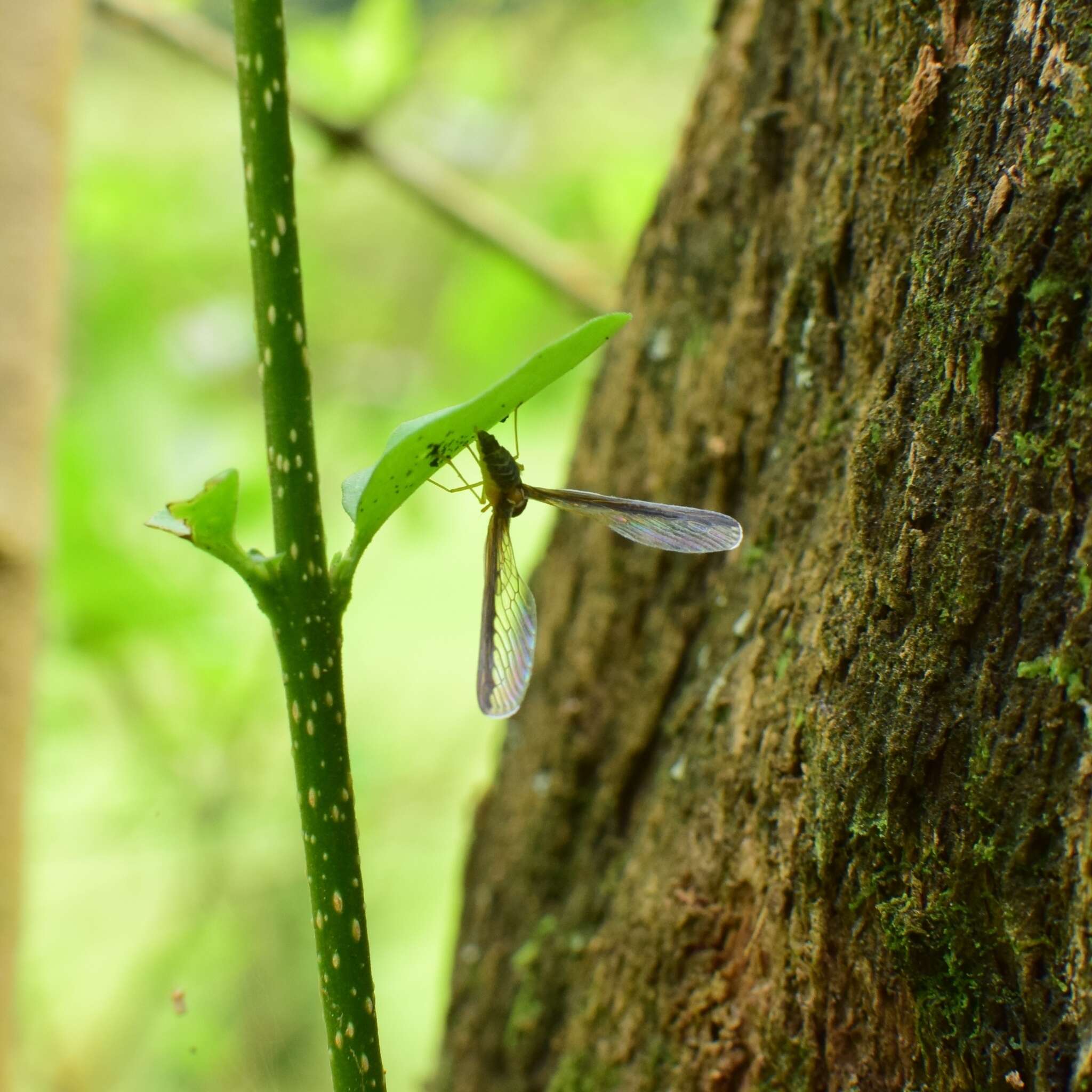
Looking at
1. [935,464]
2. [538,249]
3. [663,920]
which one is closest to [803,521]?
[935,464]

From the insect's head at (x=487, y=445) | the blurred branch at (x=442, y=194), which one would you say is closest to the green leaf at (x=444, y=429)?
the insect's head at (x=487, y=445)

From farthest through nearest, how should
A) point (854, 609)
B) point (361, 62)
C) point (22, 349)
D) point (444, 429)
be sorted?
1. point (361, 62)
2. point (22, 349)
3. point (854, 609)
4. point (444, 429)

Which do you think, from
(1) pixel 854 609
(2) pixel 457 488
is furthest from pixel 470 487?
(1) pixel 854 609

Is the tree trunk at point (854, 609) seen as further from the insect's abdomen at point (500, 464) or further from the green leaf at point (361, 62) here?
the green leaf at point (361, 62)

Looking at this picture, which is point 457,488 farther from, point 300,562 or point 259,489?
point 259,489

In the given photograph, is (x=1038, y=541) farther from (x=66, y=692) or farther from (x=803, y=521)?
(x=66, y=692)

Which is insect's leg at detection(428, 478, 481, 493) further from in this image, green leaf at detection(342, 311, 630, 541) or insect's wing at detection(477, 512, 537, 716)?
green leaf at detection(342, 311, 630, 541)

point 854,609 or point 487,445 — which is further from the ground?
point 487,445
